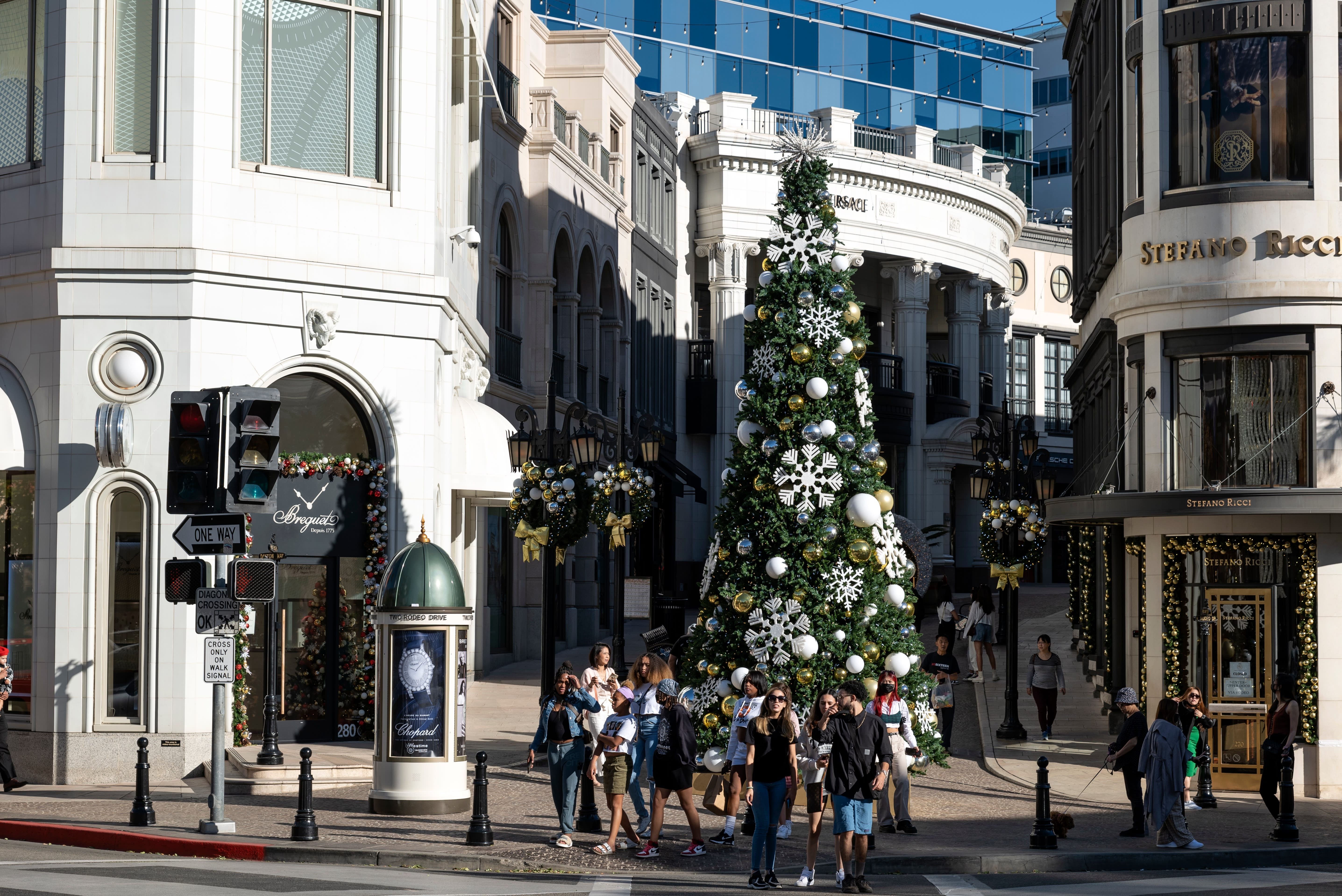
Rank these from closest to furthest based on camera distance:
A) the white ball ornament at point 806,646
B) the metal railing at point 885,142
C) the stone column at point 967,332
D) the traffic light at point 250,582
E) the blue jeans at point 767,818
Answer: the blue jeans at point 767,818, the traffic light at point 250,582, the white ball ornament at point 806,646, the metal railing at point 885,142, the stone column at point 967,332

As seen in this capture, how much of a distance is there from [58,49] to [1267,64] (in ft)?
50.2

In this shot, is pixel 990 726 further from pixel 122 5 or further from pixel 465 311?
pixel 122 5

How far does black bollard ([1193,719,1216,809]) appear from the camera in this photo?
19.6 m

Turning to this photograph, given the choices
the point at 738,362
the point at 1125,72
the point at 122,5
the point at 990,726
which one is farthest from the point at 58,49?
the point at 738,362

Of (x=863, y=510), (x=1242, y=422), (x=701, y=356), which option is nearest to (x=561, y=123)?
(x=701, y=356)

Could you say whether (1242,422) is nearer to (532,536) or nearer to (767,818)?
(532,536)

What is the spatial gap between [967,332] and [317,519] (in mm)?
37871

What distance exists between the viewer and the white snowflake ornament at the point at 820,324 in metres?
19.7

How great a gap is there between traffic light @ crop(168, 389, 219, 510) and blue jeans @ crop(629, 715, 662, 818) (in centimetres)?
440

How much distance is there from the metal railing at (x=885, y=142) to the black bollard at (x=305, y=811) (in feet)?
136

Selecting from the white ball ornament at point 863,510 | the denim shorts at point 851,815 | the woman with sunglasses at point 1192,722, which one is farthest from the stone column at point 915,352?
the denim shorts at point 851,815

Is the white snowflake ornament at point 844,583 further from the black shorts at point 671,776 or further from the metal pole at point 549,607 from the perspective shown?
the metal pole at point 549,607

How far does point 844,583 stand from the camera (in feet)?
63.6

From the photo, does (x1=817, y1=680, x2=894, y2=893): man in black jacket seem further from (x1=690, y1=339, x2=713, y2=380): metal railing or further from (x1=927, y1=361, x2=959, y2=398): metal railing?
(x1=927, y1=361, x2=959, y2=398): metal railing
